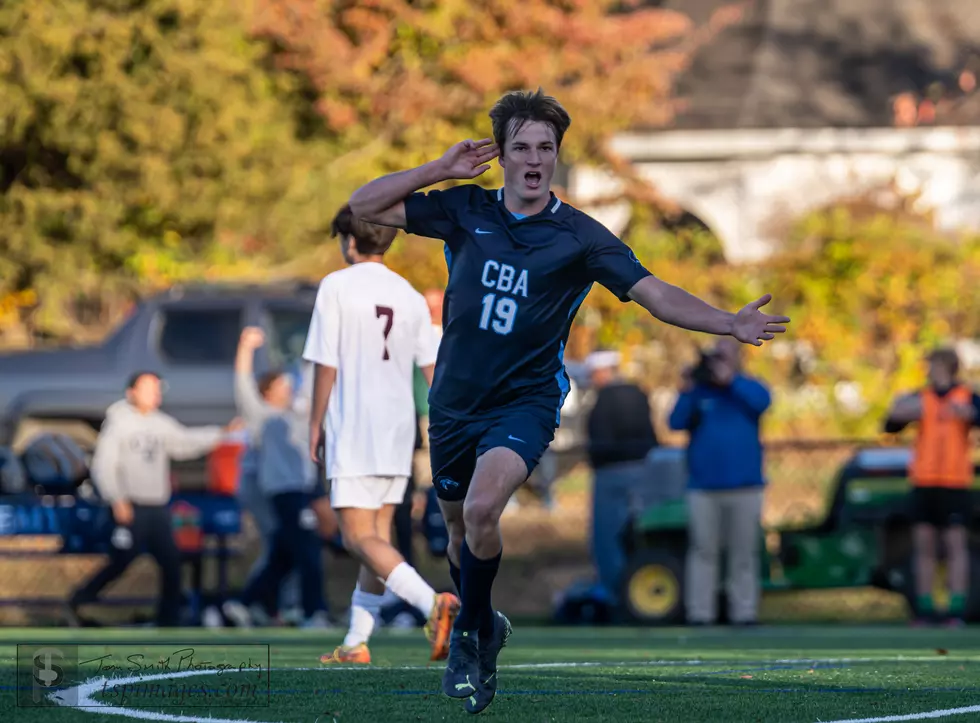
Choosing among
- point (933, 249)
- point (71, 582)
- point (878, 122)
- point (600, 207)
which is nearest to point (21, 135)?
point (71, 582)

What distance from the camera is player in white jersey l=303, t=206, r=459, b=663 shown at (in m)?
8.63

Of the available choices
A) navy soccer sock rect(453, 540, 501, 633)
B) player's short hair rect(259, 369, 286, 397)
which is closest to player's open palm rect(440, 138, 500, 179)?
navy soccer sock rect(453, 540, 501, 633)

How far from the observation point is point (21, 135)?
19656mm

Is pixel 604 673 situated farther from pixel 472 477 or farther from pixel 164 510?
pixel 164 510

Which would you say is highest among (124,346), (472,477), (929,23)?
(929,23)

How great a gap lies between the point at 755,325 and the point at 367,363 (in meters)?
2.99

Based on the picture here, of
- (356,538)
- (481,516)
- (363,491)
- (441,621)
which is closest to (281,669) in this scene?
(441,621)

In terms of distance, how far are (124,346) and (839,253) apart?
316 inches

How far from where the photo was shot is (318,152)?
22.9 meters

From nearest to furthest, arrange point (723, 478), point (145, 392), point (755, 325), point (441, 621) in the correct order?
1. point (755, 325)
2. point (441, 621)
3. point (145, 392)
4. point (723, 478)

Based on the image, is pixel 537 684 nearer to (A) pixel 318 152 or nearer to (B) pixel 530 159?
(B) pixel 530 159

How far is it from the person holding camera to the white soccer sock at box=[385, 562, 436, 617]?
503 centimetres

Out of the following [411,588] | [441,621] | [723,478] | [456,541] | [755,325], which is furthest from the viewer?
[723,478]

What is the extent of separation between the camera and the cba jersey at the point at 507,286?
6.58 m
